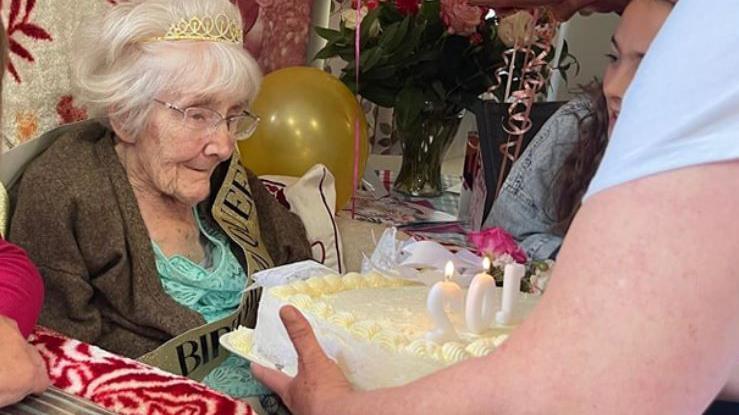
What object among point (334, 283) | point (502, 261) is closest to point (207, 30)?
point (334, 283)

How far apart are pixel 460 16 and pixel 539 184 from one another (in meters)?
0.55

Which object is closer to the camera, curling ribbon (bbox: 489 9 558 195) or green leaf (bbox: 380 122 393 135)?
curling ribbon (bbox: 489 9 558 195)

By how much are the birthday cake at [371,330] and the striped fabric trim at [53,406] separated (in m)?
0.30

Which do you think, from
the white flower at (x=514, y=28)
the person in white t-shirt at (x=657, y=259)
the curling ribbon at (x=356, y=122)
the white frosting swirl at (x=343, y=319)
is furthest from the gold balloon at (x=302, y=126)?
the person in white t-shirt at (x=657, y=259)

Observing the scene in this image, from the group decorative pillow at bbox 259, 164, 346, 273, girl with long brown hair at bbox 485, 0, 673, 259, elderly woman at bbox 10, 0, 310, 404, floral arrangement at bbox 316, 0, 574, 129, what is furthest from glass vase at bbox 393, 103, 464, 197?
elderly woman at bbox 10, 0, 310, 404

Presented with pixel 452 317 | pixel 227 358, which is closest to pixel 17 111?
pixel 227 358

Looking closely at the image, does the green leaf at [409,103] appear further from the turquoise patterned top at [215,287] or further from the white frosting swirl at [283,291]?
the white frosting swirl at [283,291]

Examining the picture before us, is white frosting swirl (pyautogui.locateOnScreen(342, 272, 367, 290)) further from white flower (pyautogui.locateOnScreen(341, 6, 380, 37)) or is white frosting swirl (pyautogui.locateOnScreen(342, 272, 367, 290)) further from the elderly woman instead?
white flower (pyautogui.locateOnScreen(341, 6, 380, 37))

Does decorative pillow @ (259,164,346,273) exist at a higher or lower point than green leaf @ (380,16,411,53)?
lower

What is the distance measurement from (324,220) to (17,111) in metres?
0.74

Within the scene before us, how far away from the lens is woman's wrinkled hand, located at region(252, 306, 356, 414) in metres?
0.94

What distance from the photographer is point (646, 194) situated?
22.3 inches

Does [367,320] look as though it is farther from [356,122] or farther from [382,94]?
[382,94]

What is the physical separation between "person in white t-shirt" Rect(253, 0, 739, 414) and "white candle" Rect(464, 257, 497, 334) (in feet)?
1.58
